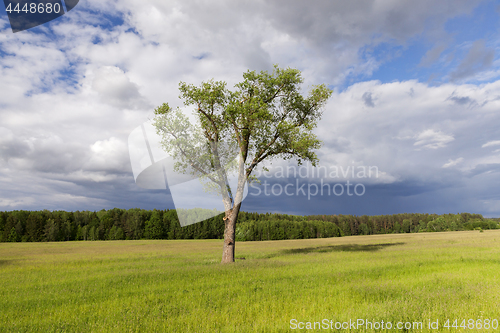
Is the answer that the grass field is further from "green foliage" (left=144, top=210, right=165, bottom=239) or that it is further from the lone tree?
"green foliage" (left=144, top=210, right=165, bottom=239)

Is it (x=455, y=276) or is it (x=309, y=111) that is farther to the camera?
(x=309, y=111)

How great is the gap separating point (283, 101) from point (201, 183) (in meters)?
11.7

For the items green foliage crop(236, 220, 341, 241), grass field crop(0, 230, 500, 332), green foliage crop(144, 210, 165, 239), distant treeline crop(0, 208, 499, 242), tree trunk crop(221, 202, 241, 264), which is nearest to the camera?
grass field crop(0, 230, 500, 332)

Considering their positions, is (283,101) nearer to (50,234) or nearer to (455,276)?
(455,276)

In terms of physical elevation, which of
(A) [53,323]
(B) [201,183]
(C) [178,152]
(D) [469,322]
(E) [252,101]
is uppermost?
(E) [252,101]

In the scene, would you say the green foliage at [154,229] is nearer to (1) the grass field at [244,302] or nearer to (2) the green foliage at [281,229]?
(2) the green foliage at [281,229]

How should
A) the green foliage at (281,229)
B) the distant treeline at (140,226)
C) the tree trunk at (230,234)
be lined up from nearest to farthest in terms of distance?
1. the tree trunk at (230,234)
2. the distant treeline at (140,226)
3. the green foliage at (281,229)

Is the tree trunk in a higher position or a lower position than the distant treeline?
higher

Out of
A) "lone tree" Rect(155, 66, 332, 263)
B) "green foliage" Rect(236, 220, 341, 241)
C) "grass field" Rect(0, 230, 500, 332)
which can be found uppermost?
"lone tree" Rect(155, 66, 332, 263)

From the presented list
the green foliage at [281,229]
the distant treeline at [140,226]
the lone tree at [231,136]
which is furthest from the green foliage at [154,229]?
the lone tree at [231,136]

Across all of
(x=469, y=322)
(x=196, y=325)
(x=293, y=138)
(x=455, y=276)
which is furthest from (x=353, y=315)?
(x=293, y=138)

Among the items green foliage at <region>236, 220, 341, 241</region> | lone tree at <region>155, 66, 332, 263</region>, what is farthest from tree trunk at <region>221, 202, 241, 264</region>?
green foliage at <region>236, 220, 341, 241</region>

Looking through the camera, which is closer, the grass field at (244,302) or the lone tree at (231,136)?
the grass field at (244,302)

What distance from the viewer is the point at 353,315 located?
7762 millimetres
